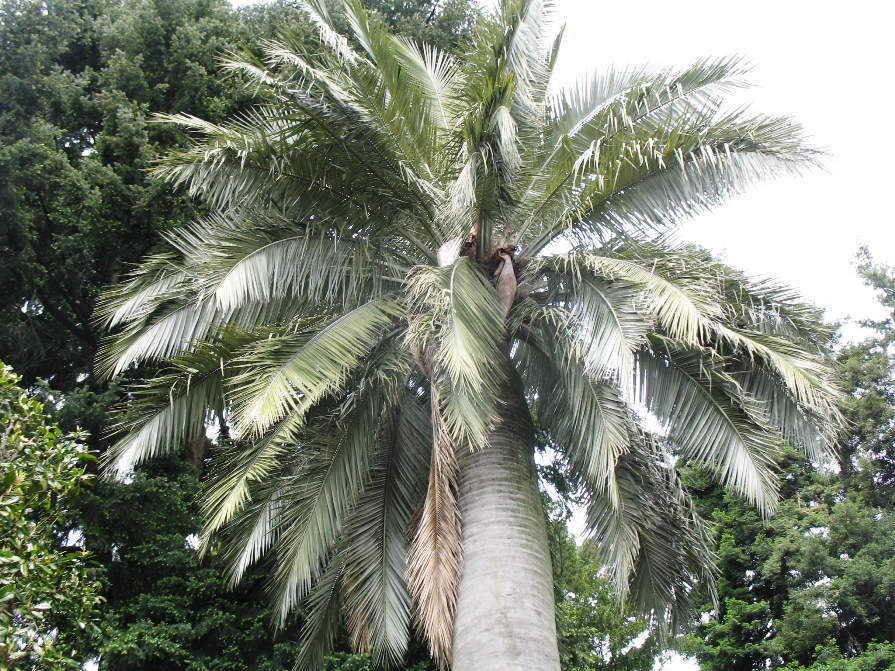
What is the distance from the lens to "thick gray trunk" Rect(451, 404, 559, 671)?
6.28 metres

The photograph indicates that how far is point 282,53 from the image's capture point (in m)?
7.48

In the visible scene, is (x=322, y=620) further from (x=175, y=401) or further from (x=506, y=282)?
(x=506, y=282)

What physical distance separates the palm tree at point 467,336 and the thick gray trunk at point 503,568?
0.08 feet

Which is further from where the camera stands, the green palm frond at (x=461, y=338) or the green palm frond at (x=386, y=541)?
the green palm frond at (x=386, y=541)

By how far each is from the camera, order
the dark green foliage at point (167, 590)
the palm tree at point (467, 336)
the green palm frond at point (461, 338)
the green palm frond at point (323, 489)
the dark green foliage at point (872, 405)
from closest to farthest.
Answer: the green palm frond at point (461, 338)
the palm tree at point (467, 336)
the green palm frond at point (323, 489)
the dark green foliage at point (167, 590)
the dark green foliage at point (872, 405)

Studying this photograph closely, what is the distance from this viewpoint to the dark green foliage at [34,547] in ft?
18.0

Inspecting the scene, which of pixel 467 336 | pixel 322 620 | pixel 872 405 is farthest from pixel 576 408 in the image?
pixel 872 405

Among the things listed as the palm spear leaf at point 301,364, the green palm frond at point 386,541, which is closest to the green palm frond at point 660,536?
the green palm frond at point 386,541

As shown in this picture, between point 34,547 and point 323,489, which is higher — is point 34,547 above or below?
below

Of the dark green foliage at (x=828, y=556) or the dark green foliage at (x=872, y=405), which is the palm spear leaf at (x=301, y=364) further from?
the dark green foliage at (x=872, y=405)

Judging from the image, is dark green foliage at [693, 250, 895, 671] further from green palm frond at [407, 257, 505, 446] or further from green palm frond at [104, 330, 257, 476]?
green palm frond at [104, 330, 257, 476]

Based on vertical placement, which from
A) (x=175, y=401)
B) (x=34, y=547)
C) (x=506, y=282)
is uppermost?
(x=506, y=282)

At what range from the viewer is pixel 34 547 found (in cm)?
577

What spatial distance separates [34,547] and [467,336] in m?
3.41
